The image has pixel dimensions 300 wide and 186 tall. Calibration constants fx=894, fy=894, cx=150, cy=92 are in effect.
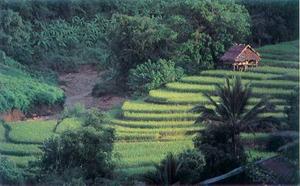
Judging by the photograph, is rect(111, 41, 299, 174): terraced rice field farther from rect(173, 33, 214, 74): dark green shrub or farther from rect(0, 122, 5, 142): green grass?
rect(0, 122, 5, 142): green grass

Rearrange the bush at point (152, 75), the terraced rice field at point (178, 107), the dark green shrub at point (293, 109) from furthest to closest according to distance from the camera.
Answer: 1. the bush at point (152, 75)
2. the terraced rice field at point (178, 107)
3. the dark green shrub at point (293, 109)

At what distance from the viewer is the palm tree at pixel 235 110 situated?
552cm

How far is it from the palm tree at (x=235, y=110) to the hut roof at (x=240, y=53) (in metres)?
0.15

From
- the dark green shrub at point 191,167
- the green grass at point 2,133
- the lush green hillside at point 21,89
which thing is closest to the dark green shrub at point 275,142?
the dark green shrub at point 191,167

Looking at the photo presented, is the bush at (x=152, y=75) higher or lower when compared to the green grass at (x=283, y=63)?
lower

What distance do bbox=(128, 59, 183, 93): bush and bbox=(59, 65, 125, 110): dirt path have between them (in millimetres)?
137

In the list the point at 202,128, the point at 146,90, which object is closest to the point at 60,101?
the point at 146,90

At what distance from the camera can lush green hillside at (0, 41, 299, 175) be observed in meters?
5.57

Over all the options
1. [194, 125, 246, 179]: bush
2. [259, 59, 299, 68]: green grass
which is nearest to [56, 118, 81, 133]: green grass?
[194, 125, 246, 179]: bush

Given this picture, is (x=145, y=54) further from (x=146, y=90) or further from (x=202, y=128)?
(x=202, y=128)

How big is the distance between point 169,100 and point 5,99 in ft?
3.44

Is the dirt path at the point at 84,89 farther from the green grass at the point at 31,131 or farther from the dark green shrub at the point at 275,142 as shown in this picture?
the dark green shrub at the point at 275,142

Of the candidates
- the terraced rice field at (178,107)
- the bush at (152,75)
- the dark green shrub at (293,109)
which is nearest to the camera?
the dark green shrub at (293,109)

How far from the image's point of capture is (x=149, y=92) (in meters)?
5.70
